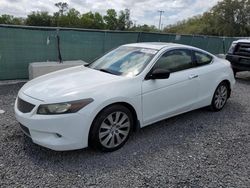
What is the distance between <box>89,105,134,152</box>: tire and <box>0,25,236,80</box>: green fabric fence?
4.61m

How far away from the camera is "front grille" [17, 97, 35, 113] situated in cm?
317

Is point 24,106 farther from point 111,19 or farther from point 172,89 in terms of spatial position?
point 111,19

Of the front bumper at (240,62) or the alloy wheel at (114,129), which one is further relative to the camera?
the front bumper at (240,62)

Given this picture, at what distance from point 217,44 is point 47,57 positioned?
924 cm

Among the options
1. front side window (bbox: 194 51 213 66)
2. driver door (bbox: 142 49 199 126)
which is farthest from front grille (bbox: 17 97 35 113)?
front side window (bbox: 194 51 213 66)

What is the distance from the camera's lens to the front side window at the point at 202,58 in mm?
4703

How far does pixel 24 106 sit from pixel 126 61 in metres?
1.69

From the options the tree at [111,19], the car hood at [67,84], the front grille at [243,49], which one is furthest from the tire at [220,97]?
the tree at [111,19]

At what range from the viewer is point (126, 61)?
4086mm

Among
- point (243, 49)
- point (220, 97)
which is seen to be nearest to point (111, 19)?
point (243, 49)

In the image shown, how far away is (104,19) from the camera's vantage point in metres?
75.6

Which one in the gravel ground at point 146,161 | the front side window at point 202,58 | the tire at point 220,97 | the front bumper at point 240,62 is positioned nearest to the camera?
the gravel ground at point 146,161

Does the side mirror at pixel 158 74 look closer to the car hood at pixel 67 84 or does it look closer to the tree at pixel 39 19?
the car hood at pixel 67 84

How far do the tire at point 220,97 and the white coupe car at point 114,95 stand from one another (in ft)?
0.37
